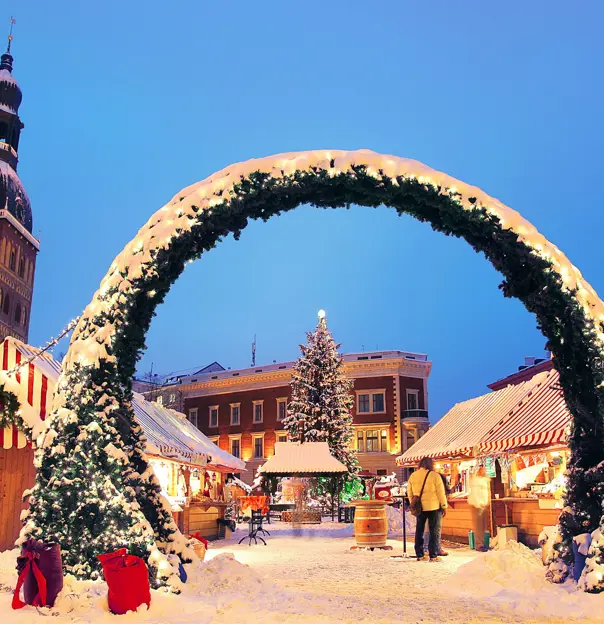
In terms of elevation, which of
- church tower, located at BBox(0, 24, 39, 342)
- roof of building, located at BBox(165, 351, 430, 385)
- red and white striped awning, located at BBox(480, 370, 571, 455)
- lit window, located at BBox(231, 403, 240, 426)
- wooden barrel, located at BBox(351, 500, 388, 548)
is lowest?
wooden barrel, located at BBox(351, 500, 388, 548)

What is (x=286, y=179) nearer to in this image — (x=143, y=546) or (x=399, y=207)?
(x=399, y=207)

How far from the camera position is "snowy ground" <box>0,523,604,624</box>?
5.81m

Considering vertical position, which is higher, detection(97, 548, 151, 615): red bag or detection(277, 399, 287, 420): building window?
detection(277, 399, 287, 420): building window

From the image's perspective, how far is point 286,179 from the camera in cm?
744

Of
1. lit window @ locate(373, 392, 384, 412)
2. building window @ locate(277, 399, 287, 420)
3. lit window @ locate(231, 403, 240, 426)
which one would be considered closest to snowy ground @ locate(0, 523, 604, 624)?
lit window @ locate(373, 392, 384, 412)

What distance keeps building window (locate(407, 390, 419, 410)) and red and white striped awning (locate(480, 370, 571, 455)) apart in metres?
33.8

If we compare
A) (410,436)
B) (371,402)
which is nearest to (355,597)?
(410,436)

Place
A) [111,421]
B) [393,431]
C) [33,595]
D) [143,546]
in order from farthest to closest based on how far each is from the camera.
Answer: [393,431] → [111,421] → [143,546] → [33,595]

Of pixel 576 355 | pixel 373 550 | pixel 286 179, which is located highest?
pixel 286 179

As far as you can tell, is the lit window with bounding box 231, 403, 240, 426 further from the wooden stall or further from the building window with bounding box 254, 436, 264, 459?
the wooden stall

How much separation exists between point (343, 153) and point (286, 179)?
73cm

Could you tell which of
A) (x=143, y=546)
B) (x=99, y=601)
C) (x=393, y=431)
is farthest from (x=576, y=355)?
(x=393, y=431)

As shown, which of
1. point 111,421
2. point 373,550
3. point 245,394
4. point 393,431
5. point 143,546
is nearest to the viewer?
point 143,546

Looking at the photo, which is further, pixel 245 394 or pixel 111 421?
pixel 245 394
